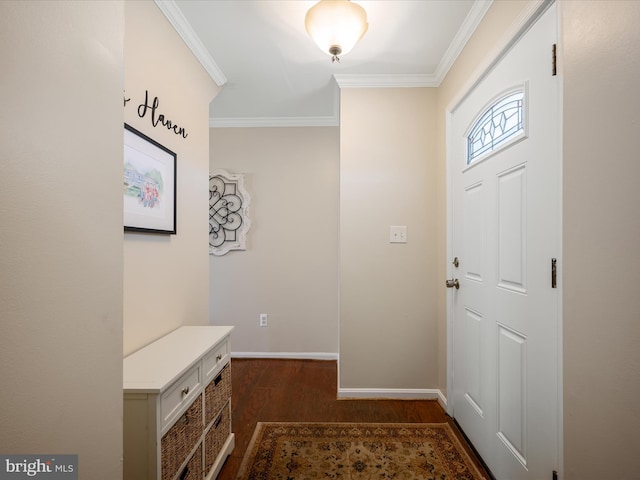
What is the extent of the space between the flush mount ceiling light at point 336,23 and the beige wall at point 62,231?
972 mm

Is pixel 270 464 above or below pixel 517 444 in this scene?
below

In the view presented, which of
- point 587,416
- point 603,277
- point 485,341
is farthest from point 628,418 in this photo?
point 485,341

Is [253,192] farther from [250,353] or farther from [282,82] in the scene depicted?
[250,353]

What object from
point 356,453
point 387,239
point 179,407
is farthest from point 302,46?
point 356,453

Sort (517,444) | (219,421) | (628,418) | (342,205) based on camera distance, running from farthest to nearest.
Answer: (342,205), (219,421), (517,444), (628,418)

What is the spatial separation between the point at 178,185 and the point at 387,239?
58.0 inches

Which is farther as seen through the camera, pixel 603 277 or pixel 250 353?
pixel 250 353

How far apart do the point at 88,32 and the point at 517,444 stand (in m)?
2.01

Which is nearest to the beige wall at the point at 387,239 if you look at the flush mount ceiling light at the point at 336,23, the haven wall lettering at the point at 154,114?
the flush mount ceiling light at the point at 336,23

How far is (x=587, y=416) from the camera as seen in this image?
0.89 m

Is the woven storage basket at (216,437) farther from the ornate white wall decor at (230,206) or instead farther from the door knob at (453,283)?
the ornate white wall decor at (230,206)

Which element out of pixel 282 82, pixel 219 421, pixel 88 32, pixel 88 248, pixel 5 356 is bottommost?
pixel 219 421

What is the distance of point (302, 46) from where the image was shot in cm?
187

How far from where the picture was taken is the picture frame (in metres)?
1.25
